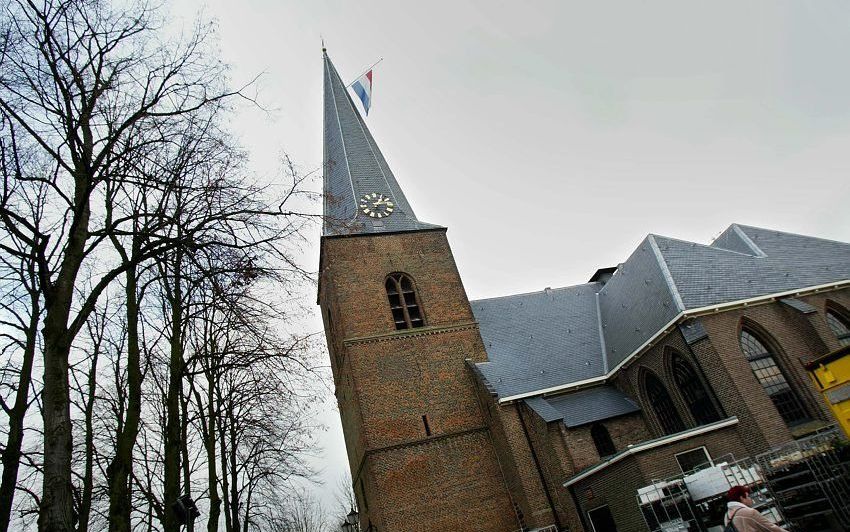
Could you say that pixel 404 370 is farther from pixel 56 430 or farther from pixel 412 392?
pixel 56 430

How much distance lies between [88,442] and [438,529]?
10.9 meters

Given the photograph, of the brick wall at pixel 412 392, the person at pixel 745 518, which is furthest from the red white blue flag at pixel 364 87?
the person at pixel 745 518

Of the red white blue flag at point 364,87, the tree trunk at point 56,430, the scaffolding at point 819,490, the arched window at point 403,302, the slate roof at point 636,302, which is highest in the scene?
the red white blue flag at point 364,87

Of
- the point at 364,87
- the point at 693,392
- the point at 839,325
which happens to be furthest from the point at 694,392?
the point at 364,87

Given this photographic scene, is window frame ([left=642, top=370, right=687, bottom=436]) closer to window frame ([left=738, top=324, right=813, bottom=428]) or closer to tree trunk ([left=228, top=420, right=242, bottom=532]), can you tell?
window frame ([left=738, top=324, right=813, bottom=428])

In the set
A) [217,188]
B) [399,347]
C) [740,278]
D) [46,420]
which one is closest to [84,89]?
[217,188]

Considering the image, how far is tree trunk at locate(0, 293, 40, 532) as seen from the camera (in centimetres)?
805

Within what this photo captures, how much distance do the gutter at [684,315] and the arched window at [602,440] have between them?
2008 mm

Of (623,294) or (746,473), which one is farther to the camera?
(623,294)

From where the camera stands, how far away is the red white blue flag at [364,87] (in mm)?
33438

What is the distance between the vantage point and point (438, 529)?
1862cm

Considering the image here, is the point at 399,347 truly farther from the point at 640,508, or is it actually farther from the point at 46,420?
the point at 46,420

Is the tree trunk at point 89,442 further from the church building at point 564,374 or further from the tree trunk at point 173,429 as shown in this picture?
the church building at point 564,374

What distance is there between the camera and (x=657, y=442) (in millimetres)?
17406
